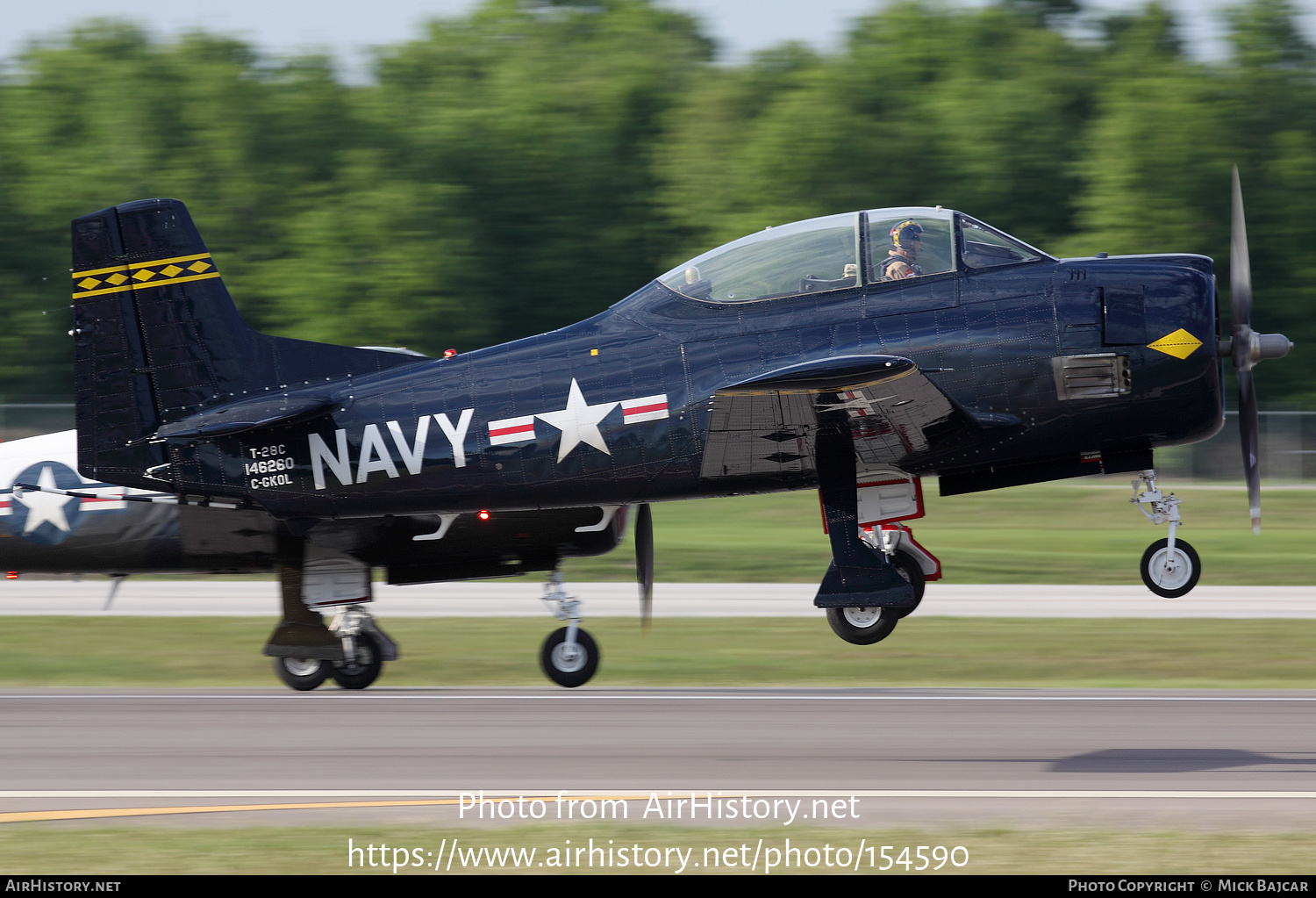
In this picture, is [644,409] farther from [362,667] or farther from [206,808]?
[362,667]

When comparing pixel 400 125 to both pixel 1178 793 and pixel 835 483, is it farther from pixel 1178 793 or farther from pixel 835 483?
pixel 1178 793

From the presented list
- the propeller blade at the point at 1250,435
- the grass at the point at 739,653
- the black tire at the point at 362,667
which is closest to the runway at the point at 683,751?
the black tire at the point at 362,667

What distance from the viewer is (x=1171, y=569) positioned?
11.2m

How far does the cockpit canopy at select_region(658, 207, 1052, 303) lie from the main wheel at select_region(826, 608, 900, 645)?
2.90m

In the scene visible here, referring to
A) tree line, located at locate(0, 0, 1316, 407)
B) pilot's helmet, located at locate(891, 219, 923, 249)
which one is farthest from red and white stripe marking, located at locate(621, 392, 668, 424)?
tree line, located at locate(0, 0, 1316, 407)

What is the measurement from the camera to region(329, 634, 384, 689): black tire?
14.8m

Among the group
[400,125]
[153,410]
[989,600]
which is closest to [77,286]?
[153,410]

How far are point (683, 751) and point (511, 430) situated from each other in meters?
2.90

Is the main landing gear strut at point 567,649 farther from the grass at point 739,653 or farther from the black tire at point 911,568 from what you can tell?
the black tire at point 911,568

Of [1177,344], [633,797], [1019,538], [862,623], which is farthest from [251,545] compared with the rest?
[1019,538]

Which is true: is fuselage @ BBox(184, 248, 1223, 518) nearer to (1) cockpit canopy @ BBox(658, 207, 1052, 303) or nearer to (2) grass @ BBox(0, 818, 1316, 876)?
(1) cockpit canopy @ BBox(658, 207, 1052, 303)

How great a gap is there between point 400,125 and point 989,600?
85.4 feet

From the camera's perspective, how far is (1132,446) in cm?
1108

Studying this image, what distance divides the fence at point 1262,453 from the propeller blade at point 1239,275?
22217 millimetres
